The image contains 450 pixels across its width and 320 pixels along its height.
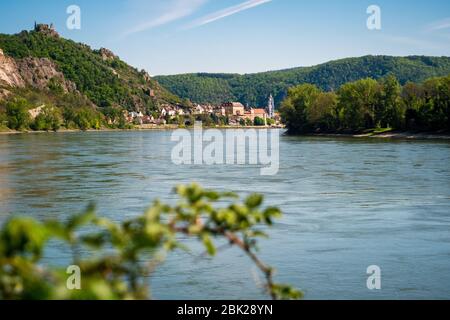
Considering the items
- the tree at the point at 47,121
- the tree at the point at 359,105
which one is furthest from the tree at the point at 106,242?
the tree at the point at 47,121

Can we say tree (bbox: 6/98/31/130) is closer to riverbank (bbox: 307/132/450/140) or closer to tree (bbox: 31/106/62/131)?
tree (bbox: 31/106/62/131)

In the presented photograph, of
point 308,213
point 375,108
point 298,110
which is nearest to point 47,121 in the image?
point 298,110

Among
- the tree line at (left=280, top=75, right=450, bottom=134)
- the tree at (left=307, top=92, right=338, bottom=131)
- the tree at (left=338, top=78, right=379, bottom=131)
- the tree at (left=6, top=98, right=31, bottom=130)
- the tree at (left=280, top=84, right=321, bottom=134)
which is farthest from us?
the tree at (left=6, top=98, right=31, bottom=130)

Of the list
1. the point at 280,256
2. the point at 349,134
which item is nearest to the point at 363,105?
the point at 349,134

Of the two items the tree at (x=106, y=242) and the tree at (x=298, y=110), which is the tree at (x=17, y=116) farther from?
the tree at (x=106, y=242)

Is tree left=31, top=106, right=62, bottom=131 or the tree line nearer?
the tree line

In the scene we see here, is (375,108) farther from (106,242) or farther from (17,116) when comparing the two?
(106,242)

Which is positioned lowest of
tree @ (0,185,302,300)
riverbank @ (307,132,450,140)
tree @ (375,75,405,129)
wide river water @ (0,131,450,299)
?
wide river water @ (0,131,450,299)

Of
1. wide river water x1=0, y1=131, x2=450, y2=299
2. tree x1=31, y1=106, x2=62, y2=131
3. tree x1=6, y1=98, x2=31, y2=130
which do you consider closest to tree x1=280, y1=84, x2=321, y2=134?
tree x1=31, y1=106, x2=62, y2=131

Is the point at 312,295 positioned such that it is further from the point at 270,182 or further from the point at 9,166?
the point at 9,166

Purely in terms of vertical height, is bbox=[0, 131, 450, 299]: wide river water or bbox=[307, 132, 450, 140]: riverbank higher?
bbox=[307, 132, 450, 140]: riverbank

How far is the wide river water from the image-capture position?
11195 mm

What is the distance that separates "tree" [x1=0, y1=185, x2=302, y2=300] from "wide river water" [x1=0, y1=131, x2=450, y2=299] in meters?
0.61

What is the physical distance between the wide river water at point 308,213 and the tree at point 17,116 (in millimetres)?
101275
